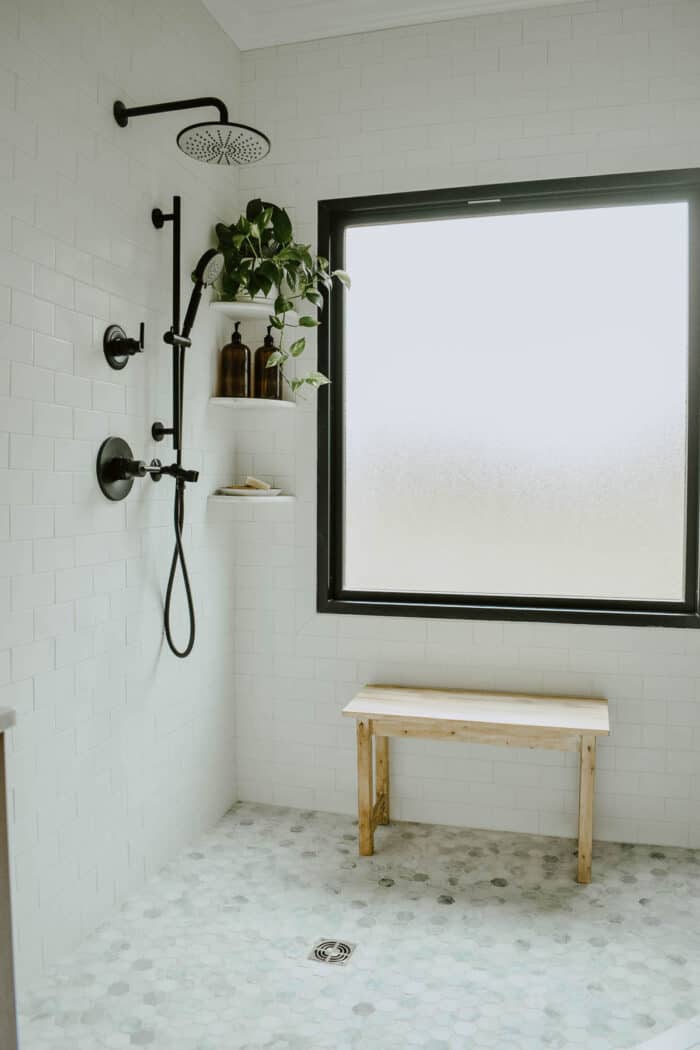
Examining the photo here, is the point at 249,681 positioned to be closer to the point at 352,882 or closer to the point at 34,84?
the point at 352,882

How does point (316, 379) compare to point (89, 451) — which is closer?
point (89, 451)

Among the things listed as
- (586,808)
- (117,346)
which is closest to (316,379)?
(117,346)

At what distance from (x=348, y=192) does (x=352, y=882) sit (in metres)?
2.49

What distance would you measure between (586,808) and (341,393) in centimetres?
175

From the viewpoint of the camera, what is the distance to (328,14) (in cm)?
300

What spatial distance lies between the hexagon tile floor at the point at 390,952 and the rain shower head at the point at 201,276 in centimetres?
179

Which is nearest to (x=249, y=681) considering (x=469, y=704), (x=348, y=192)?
(x=469, y=704)

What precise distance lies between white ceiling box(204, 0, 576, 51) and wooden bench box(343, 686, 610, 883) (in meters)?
2.50

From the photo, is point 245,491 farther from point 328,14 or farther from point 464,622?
point 328,14

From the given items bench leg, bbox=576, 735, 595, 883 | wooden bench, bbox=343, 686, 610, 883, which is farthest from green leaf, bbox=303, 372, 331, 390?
bench leg, bbox=576, 735, 595, 883

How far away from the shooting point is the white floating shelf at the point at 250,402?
294cm

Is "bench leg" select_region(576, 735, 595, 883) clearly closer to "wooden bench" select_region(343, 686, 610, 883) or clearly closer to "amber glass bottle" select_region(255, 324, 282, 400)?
"wooden bench" select_region(343, 686, 610, 883)

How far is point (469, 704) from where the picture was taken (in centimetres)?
286

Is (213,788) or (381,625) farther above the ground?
(381,625)
